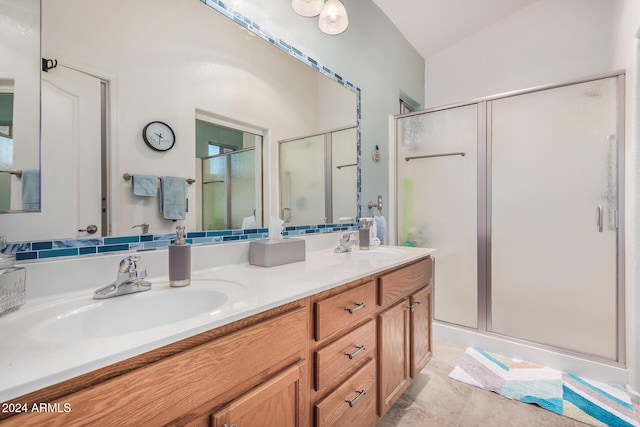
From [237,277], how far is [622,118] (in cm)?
231

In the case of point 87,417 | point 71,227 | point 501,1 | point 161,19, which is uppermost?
point 501,1

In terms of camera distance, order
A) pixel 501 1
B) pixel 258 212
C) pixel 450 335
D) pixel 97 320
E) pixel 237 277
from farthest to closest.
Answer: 1. pixel 501 1
2. pixel 450 335
3. pixel 258 212
4. pixel 237 277
5. pixel 97 320

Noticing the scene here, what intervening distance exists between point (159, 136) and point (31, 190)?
0.38 meters

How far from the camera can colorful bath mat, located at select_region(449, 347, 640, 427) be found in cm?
145

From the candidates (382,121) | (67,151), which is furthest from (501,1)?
(67,151)

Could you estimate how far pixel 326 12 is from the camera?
1.59m

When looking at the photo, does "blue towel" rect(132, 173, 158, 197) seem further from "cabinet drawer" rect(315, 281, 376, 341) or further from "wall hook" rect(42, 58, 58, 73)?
"cabinet drawer" rect(315, 281, 376, 341)

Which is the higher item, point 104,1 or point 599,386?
point 104,1

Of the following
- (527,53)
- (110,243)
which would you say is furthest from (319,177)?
(527,53)

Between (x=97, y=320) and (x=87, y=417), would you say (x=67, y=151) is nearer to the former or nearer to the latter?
(x=97, y=320)

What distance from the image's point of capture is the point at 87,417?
0.43m

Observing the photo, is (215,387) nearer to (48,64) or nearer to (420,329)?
→ (48,64)

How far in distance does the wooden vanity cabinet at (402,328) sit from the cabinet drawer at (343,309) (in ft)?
0.31

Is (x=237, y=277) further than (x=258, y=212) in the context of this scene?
No
